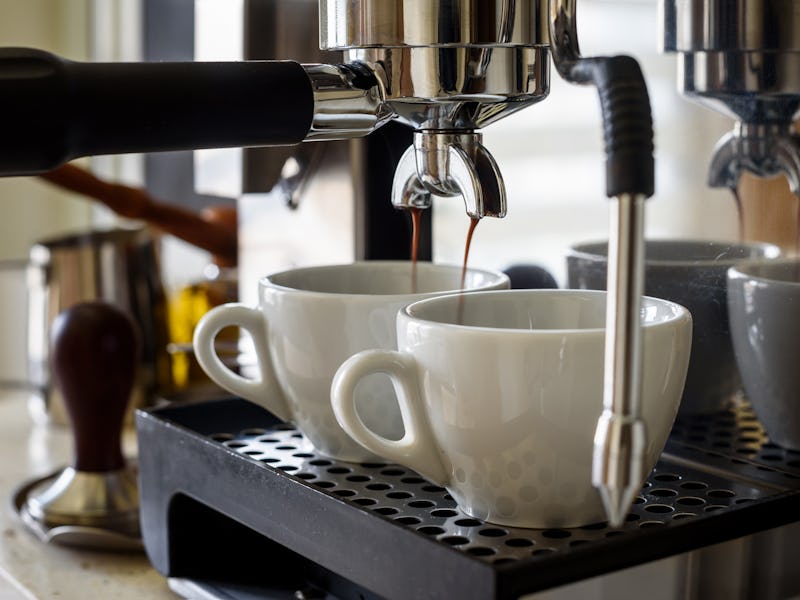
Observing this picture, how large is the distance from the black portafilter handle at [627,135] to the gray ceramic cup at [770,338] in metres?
0.17

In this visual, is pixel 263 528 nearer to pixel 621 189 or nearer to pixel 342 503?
pixel 342 503

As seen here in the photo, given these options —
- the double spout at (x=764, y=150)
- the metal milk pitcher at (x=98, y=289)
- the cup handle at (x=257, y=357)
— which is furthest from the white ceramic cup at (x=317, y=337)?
the metal milk pitcher at (x=98, y=289)

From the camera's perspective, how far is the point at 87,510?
0.60 metres

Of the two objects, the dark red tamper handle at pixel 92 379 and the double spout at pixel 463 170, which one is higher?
the double spout at pixel 463 170

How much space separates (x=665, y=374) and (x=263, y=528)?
0.51 ft

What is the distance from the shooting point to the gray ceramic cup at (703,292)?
481 mm

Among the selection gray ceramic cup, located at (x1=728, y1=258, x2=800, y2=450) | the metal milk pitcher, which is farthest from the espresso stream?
the metal milk pitcher

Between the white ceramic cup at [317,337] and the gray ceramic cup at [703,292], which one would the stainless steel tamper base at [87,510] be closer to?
the white ceramic cup at [317,337]

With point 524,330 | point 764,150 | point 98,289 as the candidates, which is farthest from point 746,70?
point 98,289

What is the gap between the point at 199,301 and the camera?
2.86 feet

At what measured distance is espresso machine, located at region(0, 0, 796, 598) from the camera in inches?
11.9

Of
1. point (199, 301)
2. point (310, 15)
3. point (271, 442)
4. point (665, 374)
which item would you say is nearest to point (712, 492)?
point (665, 374)

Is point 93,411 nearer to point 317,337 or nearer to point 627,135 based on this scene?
point 317,337

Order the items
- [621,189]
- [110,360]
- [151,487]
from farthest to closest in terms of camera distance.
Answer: [110,360] → [151,487] → [621,189]
